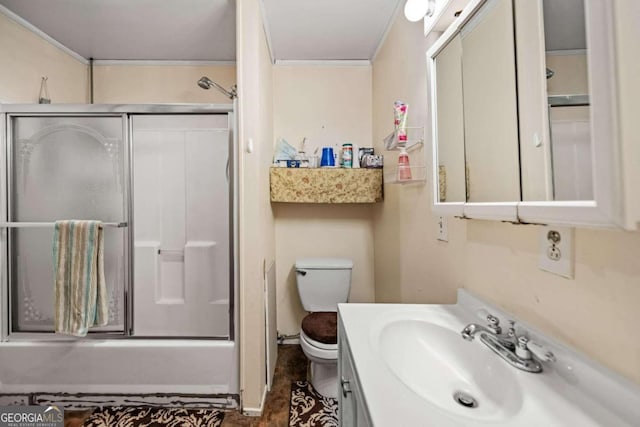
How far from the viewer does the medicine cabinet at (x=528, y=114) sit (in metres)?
0.38

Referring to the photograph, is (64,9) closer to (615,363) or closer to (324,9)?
(324,9)

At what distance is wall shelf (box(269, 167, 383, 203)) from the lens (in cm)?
183

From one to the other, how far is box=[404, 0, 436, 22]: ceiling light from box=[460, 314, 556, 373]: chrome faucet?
1102 mm

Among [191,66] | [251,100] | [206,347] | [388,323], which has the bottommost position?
[206,347]

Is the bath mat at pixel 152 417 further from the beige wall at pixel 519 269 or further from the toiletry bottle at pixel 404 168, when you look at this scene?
the toiletry bottle at pixel 404 168

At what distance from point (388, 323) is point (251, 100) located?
4.11ft

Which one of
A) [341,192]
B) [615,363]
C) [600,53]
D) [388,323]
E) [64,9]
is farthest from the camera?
[341,192]

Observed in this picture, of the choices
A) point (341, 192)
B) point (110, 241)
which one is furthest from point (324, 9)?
point (110, 241)

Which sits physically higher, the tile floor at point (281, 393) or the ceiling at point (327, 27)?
the ceiling at point (327, 27)

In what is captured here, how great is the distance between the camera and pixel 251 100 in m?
1.37

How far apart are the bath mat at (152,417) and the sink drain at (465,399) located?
127 cm

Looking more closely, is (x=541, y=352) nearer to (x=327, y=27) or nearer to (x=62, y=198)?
(x=327, y=27)

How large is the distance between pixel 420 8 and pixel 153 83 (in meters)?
2.01

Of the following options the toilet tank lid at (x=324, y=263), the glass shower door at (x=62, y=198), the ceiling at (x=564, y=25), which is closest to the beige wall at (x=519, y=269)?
the ceiling at (x=564, y=25)
